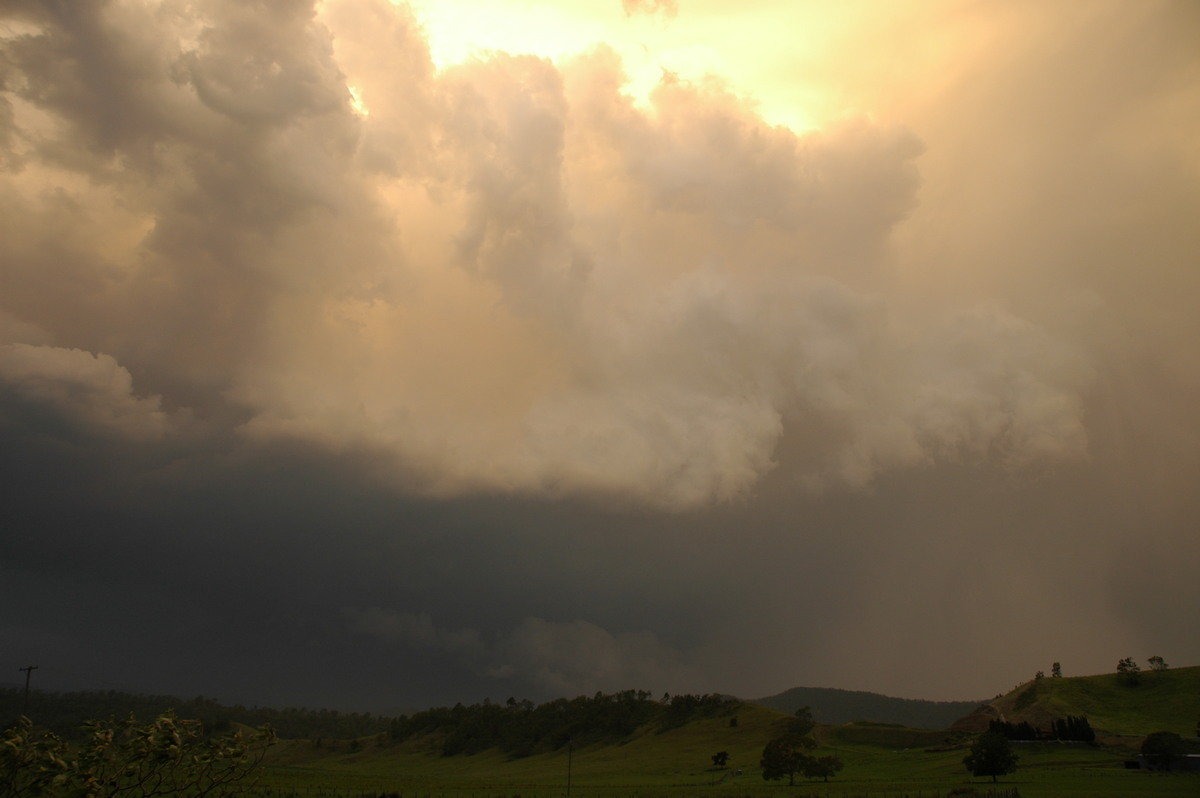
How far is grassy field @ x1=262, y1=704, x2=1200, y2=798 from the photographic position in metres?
83.3

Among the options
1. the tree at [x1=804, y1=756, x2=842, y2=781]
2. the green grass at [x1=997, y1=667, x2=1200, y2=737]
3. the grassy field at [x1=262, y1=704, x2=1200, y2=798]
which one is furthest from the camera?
the green grass at [x1=997, y1=667, x2=1200, y2=737]

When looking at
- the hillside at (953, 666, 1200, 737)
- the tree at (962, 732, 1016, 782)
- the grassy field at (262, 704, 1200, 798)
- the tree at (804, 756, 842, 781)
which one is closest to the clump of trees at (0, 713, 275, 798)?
the grassy field at (262, 704, 1200, 798)

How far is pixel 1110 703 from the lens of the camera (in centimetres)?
15112

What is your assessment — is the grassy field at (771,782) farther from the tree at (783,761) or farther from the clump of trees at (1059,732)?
the clump of trees at (1059,732)

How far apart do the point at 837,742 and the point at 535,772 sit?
6952cm

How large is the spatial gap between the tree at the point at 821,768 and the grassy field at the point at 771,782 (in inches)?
57.0

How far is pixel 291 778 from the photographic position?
147 m

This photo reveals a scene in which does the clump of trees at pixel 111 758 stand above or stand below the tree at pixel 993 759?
above

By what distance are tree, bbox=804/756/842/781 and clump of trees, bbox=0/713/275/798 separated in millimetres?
92753

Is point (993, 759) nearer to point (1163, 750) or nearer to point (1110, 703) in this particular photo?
point (1163, 750)

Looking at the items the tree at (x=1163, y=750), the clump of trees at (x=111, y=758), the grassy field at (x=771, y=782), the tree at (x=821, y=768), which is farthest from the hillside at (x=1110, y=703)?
the clump of trees at (x=111, y=758)

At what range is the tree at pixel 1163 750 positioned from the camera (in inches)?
3551

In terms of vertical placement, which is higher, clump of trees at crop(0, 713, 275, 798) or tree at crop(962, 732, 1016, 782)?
clump of trees at crop(0, 713, 275, 798)

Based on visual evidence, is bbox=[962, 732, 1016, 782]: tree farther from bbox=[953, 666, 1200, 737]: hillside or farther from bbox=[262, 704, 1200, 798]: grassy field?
bbox=[953, 666, 1200, 737]: hillside
